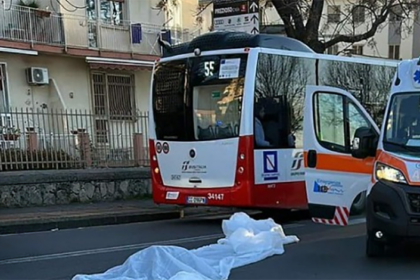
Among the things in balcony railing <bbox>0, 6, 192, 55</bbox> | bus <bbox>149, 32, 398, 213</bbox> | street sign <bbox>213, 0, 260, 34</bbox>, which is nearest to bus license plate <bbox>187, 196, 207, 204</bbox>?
bus <bbox>149, 32, 398, 213</bbox>

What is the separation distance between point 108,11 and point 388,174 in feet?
50.6

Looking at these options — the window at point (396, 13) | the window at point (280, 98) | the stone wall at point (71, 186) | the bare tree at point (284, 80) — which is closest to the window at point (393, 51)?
the window at point (396, 13)

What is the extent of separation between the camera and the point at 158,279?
512cm

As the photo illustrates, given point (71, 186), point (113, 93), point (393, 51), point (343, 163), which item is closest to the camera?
point (343, 163)

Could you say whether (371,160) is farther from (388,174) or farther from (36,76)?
(36,76)

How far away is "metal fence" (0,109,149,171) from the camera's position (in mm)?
10984

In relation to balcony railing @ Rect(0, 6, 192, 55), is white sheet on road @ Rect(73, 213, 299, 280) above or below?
below

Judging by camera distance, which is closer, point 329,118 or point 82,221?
point 329,118

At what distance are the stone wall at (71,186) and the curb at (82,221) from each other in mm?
1768

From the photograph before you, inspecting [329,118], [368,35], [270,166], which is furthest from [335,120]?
[368,35]

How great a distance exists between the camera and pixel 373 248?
6070 mm

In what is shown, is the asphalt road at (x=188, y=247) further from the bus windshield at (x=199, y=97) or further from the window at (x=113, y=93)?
the window at (x=113, y=93)

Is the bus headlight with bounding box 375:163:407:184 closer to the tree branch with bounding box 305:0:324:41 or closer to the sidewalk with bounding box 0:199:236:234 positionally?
the sidewalk with bounding box 0:199:236:234

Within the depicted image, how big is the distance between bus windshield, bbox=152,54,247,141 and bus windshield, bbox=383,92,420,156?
2.91 m
